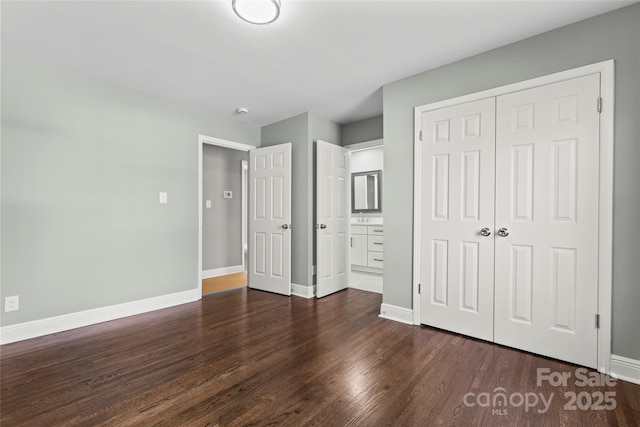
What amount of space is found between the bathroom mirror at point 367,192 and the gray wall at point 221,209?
7.23 feet

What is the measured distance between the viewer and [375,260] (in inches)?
211

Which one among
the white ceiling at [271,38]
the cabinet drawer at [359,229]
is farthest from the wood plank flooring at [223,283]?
the white ceiling at [271,38]

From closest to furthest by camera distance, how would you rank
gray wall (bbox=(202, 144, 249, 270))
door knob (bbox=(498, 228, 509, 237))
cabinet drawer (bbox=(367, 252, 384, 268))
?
door knob (bbox=(498, 228, 509, 237)), gray wall (bbox=(202, 144, 249, 270)), cabinet drawer (bbox=(367, 252, 384, 268))

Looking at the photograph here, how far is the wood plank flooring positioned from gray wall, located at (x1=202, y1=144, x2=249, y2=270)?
0.92 feet

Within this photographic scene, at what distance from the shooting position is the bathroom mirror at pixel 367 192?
18.8 ft

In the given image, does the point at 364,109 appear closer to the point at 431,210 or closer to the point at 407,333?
the point at 431,210

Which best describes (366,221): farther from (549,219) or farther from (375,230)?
(549,219)

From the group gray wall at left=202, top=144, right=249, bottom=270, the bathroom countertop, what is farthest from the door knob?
gray wall at left=202, top=144, right=249, bottom=270

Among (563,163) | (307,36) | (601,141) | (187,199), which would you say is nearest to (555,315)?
(563,163)

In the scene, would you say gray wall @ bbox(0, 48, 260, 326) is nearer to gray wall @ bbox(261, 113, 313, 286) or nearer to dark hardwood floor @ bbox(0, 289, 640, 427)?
dark hardwood floor @ bbox(0, 289, 640, 427)

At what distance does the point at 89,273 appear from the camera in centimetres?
298

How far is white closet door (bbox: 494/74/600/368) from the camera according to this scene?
6.88 feet

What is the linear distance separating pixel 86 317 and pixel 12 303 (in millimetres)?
568

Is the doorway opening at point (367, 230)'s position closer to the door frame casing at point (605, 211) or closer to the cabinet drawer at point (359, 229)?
the cabinet drawer at point (359, 229)
